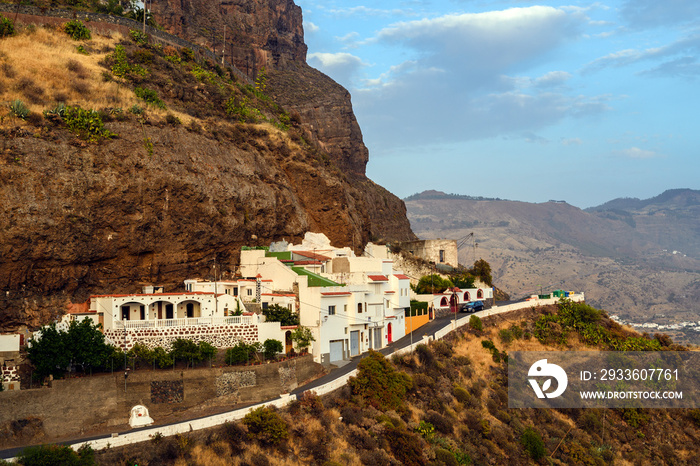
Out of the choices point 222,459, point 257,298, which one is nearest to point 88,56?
point 257,298

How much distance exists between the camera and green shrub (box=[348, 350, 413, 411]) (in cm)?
4059

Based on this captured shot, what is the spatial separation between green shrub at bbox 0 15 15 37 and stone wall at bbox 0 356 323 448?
31.9 meters

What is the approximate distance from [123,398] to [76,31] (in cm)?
3517

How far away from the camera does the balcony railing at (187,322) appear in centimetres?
3656

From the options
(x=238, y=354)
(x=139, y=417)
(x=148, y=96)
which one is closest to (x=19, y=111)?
(x=148, y=96)

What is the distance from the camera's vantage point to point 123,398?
3353 cm

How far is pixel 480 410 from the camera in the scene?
47.8 m

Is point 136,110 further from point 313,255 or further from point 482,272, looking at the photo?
point 482,272

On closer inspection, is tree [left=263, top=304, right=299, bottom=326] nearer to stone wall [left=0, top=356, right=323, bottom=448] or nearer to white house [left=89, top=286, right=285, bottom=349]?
white house [left=89, top=286, right=285, bottom=349]

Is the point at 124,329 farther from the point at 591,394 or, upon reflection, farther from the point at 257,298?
the point at 591,394

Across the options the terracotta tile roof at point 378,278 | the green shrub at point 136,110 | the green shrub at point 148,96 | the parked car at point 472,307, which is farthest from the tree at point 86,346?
the parked car at point 472,307

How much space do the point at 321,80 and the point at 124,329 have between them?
76725 mm

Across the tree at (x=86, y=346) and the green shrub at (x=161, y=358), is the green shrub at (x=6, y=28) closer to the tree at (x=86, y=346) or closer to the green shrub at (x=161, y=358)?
the tree at (x=86, y=346)

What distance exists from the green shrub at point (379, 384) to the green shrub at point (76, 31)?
116 feet
